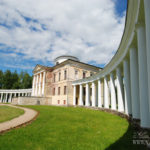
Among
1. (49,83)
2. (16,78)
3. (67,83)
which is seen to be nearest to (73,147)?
(67,83)

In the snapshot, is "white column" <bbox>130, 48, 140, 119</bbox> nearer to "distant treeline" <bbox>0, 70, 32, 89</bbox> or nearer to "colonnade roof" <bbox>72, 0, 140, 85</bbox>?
"colonnade roof" <bbox>72, 0, 140, 85</bbox>

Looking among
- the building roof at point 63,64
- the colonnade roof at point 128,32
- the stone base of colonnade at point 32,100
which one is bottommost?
the stone base of colonnade at point 32,100

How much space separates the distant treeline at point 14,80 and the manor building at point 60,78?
28739 mm

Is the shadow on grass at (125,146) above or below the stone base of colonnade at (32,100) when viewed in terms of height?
above

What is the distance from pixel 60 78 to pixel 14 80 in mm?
46843

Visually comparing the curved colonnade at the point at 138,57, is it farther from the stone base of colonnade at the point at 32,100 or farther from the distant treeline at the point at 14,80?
the distant treeline at the point at 14,80

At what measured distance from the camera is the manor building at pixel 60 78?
34812 millimetres

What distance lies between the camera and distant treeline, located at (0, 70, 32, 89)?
7062 cm

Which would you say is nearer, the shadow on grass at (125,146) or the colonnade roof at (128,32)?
the shadow on grass at (125,146)

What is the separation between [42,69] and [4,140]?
38966 millimetres

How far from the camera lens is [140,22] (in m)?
8.22

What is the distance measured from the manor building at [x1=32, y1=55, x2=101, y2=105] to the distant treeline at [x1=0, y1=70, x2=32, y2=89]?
28739 mm

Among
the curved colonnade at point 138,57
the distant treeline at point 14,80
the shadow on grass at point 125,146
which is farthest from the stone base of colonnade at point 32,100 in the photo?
the distant treeline at point 14,80

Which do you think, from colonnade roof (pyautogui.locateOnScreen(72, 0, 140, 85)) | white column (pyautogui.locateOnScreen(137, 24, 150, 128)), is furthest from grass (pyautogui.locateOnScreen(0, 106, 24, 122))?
colonnade roof (pyautogui.locateOnScreen(72, 0, 140, 85))
